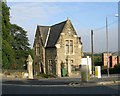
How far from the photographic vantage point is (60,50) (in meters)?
60.0

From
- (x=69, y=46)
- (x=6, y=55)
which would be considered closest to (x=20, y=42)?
(x=69, y=46)

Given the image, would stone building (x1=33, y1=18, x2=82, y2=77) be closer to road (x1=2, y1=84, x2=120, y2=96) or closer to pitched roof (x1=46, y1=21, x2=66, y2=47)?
pitched roof (x1=46, y1=21, x2=66, y2=47)

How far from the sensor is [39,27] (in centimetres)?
6519

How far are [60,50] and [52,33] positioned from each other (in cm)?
544

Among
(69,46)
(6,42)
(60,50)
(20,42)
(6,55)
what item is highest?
(20,42)

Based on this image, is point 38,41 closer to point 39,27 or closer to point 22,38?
point 39,27

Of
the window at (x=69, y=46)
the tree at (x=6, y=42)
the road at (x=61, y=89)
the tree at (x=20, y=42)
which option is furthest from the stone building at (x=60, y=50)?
the road at (x=61, y=89)

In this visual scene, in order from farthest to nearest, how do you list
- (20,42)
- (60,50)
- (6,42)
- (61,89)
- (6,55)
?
(20,42)
(60,50)
(6,55)
(6,42)
(61,89)

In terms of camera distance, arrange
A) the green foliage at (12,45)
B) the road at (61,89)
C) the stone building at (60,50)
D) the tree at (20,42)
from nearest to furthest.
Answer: the road at (61,89) → the green foliage at (12,45) → the stone building at (60,50) → the tree at (20,42)

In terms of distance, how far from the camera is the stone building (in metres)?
59.6

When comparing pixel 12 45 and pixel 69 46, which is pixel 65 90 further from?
pixel 12 45

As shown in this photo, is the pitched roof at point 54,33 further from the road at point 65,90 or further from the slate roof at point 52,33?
the road at point 65,90

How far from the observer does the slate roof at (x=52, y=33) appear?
202 ft

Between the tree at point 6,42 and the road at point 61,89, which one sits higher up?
the tree at point 6,42
